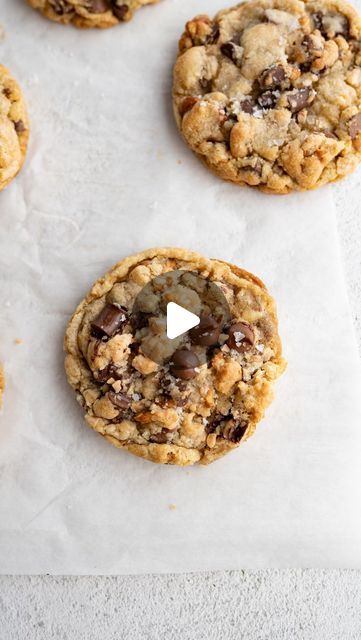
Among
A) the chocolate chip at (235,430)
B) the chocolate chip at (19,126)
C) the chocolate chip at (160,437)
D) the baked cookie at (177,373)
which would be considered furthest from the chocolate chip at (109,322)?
the chocolate chip at (19,126)

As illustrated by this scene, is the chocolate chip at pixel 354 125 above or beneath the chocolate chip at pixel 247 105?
above

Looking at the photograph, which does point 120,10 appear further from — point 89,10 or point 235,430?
point 235,430

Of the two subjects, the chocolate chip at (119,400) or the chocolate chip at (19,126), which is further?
the chocolate chip at (19,126)

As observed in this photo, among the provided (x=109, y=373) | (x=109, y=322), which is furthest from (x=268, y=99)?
(x=109, y=373)

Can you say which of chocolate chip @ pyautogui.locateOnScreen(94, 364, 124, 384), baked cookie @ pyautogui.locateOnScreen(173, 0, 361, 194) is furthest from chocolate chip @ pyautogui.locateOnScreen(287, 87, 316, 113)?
chocolate chip @ pyautogui.locateOnScreen(94, 364, 124, 384)

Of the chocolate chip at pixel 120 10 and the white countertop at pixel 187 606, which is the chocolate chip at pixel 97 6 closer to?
the chocolate chip at pixel 120 10

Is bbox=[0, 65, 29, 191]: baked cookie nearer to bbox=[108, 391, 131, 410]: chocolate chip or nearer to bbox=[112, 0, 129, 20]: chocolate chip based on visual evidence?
bbox=[112, 0, 129, 20]: chocolate chip
